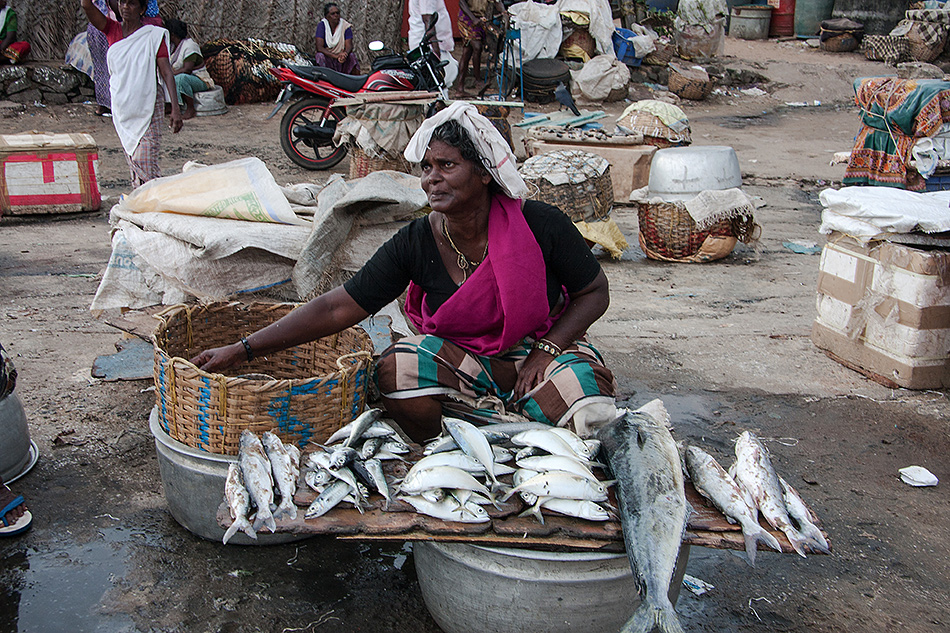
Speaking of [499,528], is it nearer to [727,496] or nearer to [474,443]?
[474,443]

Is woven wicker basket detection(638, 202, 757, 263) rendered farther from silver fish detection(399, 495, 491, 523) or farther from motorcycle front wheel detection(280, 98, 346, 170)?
silver fish detection(399, 495, 491, 523)

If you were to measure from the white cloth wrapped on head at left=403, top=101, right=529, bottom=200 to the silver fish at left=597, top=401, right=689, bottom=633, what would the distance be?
81 cm

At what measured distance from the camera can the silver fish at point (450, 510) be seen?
1.79m

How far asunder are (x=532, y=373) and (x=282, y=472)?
882 mm

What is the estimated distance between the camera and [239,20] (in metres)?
11.6

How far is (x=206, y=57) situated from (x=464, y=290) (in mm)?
10186

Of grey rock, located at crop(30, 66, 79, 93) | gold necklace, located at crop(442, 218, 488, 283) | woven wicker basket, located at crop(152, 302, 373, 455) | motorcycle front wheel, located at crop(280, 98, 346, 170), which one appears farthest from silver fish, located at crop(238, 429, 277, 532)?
grey rock, located at crop(30, 66, 79, 93)

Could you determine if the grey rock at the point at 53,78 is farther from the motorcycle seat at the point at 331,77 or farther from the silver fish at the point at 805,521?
the silver fish at the point at 805,521

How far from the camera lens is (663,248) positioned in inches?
231

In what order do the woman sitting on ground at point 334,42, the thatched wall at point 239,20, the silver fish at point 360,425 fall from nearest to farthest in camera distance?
the silver fish at point 360,425
the thatched wall at point 239,20
the woman sitting on ground at point 334,42

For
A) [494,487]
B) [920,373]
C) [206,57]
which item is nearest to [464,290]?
[494,487]

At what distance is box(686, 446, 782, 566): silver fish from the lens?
1.80 meters

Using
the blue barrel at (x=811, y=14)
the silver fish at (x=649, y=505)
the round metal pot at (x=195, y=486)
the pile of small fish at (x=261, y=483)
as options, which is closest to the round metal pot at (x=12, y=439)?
the round metal pot at (x=195, y=486)

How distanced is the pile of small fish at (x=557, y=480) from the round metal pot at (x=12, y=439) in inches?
70.0
